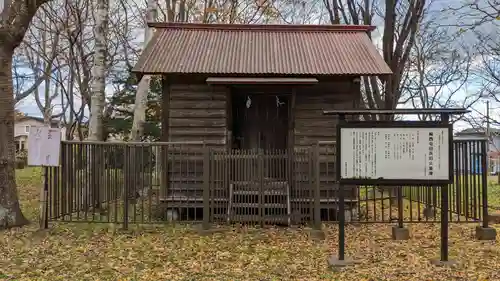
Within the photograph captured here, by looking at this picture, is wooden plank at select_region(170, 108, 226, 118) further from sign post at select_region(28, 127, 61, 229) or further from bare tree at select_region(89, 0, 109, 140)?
sign post at select_region(28, 127, 61, 229)

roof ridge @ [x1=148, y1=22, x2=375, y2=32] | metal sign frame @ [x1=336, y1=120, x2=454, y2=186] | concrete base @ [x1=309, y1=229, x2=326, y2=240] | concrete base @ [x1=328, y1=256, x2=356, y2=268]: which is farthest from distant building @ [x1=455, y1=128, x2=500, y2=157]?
concrete base @ [x1=328, y1=256, x2=356, y2=268]

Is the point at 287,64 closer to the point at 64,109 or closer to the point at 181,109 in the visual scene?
the point at 181,109

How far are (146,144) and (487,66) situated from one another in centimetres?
2790

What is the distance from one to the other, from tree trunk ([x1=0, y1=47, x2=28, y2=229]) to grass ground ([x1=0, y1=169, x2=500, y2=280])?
0.44 metres

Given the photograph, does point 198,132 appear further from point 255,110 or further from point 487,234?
point 487,234

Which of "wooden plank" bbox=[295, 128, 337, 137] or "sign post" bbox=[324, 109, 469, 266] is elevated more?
"wooden plank" bbox=[295, 128, 337, 137]

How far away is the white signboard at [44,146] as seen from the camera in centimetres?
808

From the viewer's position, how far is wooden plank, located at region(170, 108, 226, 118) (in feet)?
35.9

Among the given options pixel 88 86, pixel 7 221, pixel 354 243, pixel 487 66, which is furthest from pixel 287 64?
pixel 487 66

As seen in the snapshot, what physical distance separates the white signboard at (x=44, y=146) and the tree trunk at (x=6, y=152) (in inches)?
44.7

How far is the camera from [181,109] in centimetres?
1100

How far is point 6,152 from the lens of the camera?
8.80 meters

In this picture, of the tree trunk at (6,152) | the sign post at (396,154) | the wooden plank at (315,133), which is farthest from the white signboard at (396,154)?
the tree trunk at (6,152)

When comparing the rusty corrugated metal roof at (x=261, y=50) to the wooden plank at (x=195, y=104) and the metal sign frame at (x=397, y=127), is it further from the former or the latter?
the metal sign frame at (x=397, y=127)
